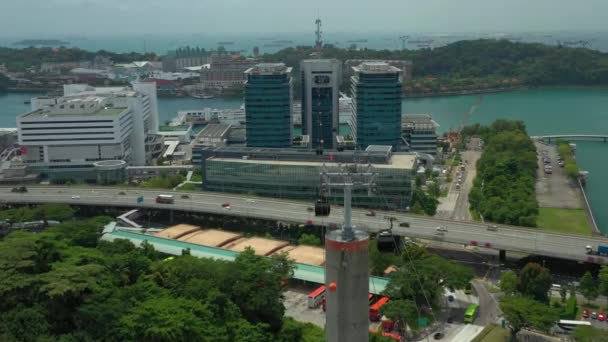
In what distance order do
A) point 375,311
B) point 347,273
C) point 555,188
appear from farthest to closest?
1. point 555,188
2. point 375,311
3. point 347,273

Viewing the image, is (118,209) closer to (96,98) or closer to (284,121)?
(284,121)

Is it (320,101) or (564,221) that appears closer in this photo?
(564,221)

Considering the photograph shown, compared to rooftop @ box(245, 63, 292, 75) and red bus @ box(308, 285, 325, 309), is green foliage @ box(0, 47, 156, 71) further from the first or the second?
red bus @ box(308, 285, 325, 309)

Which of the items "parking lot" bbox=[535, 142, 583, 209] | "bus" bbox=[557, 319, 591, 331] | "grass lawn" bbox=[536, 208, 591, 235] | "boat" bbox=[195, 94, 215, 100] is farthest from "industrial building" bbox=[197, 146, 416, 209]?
"boat" bbox=[195, 94, 215, 100]

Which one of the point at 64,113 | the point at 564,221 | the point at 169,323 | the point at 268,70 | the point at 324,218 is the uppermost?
the point at 268,70

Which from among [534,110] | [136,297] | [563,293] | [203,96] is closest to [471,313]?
[563,293]

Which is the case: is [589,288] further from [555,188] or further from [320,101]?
[320,101]

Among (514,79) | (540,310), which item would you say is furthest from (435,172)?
(514,79)
